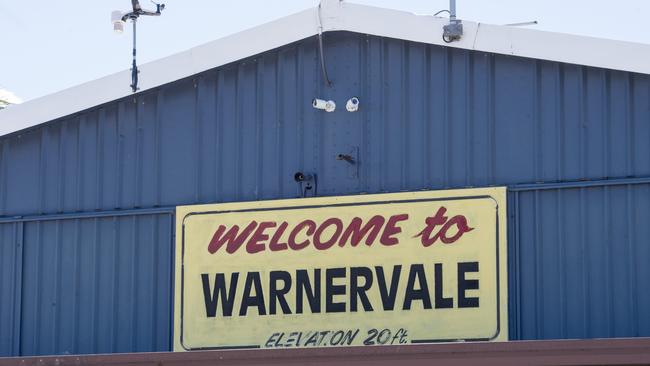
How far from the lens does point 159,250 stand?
14477mm

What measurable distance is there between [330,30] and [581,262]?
3799 mm

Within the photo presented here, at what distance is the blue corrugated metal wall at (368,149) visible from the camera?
42.0 ft

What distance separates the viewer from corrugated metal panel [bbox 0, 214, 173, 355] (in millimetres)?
14445

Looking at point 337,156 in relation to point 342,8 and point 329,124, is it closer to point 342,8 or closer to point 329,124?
point 329,124

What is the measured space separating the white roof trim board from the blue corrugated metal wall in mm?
199

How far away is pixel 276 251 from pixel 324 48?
7.79 feet

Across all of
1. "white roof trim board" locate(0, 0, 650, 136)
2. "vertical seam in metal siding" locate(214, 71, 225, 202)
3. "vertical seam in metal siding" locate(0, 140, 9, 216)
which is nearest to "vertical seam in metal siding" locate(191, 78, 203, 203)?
"vertical seam in metal siding" locate(214, 71, 225, 202)

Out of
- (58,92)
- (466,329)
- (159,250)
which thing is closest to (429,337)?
(466,329)

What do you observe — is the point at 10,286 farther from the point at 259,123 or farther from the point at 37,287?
the point at 259,123

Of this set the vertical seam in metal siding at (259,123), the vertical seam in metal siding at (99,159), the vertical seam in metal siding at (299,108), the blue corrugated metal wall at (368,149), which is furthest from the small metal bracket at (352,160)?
the vertical seam in metal siding at (99,159)

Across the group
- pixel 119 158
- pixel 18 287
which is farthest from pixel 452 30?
pixel 18 287

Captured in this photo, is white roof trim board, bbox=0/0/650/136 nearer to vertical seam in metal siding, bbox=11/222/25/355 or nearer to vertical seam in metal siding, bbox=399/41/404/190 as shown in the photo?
vertical seam in metal siding, bbox=399/41/404/190

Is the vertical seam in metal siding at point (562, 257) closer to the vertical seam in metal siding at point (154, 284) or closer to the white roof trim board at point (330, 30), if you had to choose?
the white roof trim board at point (330, 30)

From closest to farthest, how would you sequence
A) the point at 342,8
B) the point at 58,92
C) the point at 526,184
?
1. the point at 526,184
2. the point at 342,8
3. the point at 58,92
